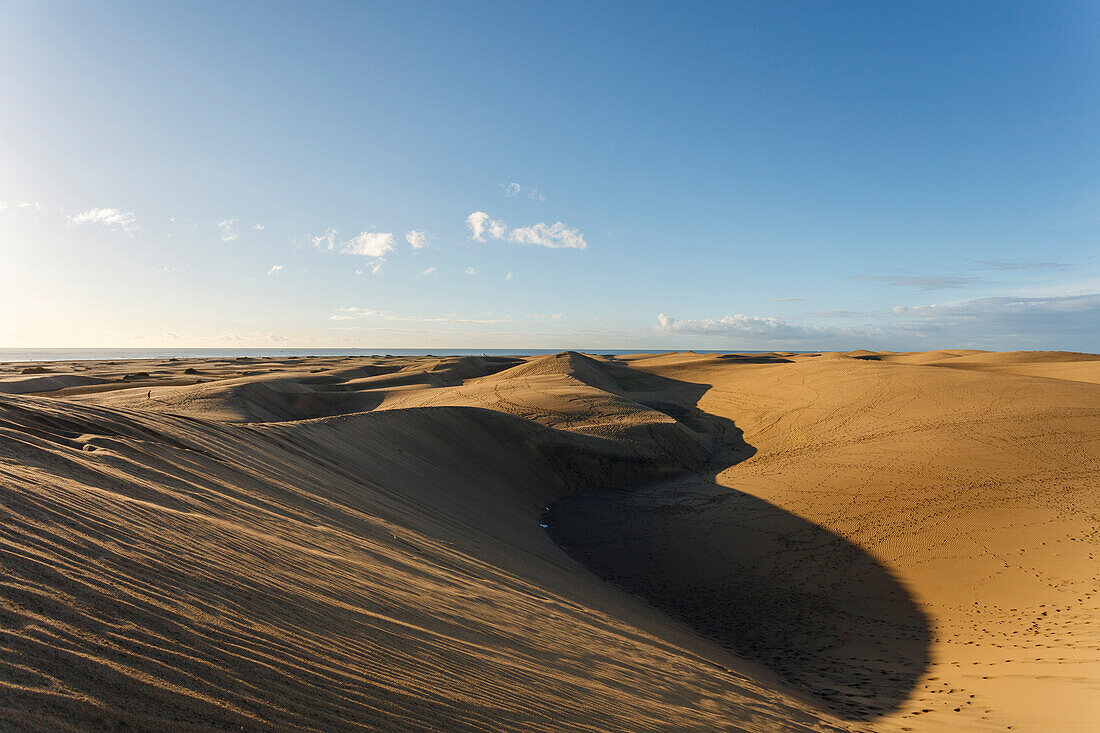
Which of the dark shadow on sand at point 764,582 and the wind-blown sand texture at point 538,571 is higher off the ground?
the wind-blown sand texture at point 538,571

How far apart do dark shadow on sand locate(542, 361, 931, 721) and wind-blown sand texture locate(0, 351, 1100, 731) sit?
56 mm

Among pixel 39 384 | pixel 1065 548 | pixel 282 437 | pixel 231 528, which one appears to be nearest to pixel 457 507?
pixel 282 437

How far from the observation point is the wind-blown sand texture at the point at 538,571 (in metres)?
2.70

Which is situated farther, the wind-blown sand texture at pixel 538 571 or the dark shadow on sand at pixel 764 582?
the dark shadow on sand at pixel 764 582

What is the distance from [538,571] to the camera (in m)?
7.95

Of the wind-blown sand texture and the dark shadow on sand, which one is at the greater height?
the wind-blown sand texture

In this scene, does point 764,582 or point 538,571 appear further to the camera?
point 764,582

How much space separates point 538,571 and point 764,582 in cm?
418

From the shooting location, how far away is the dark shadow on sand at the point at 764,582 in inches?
258

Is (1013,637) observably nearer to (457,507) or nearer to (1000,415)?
(457,507)

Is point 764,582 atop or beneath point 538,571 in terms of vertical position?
beneath

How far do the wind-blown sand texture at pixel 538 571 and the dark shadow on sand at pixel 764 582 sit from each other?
0.18ft

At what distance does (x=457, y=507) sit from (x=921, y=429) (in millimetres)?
14046

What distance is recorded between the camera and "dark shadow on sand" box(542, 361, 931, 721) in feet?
21.5
